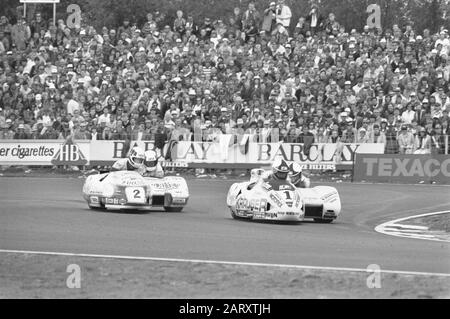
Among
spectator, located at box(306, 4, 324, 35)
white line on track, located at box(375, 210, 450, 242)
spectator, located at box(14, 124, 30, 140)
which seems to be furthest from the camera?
spectator, located at box(306, 4, 324, 35)

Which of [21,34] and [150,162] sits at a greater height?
[21,34]

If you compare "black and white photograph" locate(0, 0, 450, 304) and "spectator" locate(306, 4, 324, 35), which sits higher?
"spectator" locate(306, 4, 324, 35)

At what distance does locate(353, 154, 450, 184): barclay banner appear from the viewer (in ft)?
86.3

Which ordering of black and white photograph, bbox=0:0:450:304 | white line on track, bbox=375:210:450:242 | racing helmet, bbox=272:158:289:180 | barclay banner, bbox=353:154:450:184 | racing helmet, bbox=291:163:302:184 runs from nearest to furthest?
black and white photograph, bbox=0:0:450:304
white line on track, bbox=375:210:450:242
racing helmet, bbox=272:158:289:180
racing helmet, bbox=291:163:302:184
barclay banner, bbox=353:154:450:184

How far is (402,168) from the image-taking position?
26.8 m

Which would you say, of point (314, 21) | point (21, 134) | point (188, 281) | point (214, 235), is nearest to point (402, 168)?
point (314, 21)

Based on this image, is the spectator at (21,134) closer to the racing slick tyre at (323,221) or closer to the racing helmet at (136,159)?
the racing helmet at (136,159)

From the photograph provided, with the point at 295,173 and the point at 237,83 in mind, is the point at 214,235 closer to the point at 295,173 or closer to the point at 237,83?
the point at 295,173

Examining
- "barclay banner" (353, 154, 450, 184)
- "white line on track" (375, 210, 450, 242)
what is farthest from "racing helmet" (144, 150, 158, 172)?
"barclay banner" (353, 154, 450, 184)

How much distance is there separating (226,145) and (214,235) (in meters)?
12.8

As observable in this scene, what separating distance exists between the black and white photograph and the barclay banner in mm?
37

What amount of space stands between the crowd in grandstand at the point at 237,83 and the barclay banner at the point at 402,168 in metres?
0.33

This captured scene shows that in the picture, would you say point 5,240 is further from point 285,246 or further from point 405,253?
point 405,253

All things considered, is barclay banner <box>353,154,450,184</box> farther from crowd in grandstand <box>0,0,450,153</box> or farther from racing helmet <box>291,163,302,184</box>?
racing helmet <box>291,163,302,184</box>
